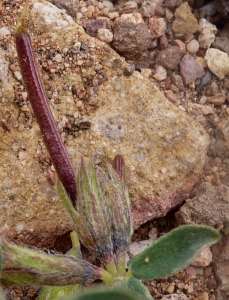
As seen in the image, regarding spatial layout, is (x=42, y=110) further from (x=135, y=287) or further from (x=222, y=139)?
(x=222, y=139)

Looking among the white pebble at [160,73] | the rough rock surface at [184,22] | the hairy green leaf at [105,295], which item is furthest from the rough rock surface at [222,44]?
the hairy green leaf at [105,295]

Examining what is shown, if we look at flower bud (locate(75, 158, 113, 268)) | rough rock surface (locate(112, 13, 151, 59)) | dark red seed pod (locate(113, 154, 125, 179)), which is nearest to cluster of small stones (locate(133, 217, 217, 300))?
dark red seed pod (locate(113, 154, 125, 179))

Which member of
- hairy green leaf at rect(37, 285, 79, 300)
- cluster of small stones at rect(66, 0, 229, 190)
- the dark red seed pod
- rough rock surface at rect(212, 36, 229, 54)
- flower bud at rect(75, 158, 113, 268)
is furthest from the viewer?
rough rock surface at rect(212, 36, 229, 54)

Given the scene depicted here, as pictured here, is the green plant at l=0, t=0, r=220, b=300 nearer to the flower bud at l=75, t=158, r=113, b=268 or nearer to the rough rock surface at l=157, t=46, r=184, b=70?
the flower bud at l=75, t=158, r=113, b=268

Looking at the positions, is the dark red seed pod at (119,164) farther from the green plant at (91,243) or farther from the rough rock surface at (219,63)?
the rough rock surface at (219,63)

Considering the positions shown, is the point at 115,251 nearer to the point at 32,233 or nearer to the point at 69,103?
the point at 32,233
